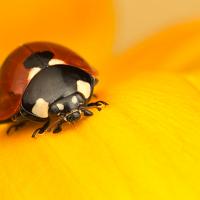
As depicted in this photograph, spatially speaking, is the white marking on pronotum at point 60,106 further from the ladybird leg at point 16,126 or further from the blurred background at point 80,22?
the blurred background at point 80,22

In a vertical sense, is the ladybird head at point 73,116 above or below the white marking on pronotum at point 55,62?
below

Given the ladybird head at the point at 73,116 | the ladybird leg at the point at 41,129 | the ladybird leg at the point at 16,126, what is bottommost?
the ladybird leg at the point at 16,126

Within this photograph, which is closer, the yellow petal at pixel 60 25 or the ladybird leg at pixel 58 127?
the ladybird leg at pixel 58 127

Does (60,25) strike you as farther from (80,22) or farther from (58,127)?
(58,127)

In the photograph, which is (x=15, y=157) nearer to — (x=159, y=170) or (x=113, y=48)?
(x=159, y=170)

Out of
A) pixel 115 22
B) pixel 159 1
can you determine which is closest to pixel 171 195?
pixel 115 22

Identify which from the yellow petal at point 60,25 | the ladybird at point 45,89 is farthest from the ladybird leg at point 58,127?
the yellow petal at point 60,25
